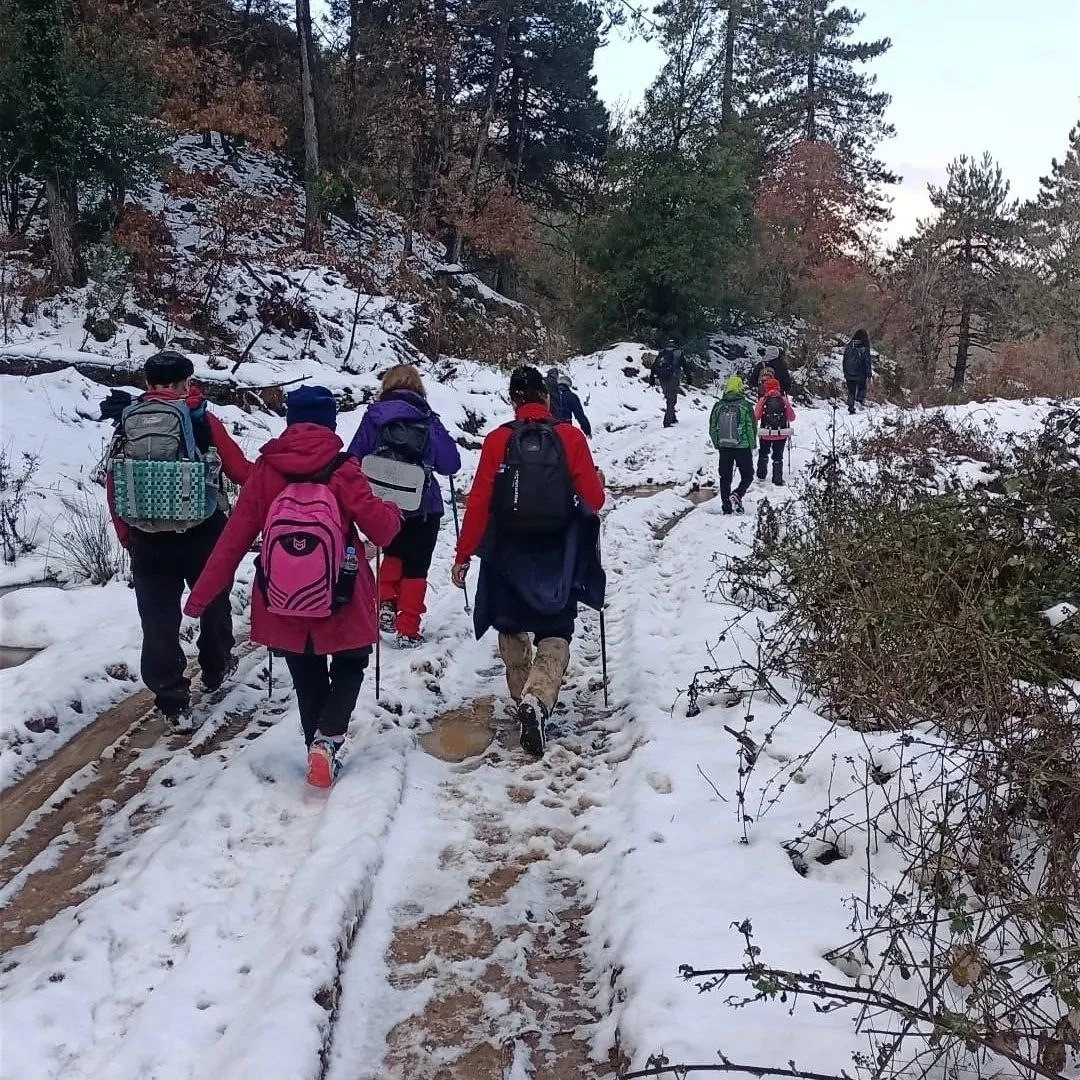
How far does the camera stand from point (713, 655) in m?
5.82

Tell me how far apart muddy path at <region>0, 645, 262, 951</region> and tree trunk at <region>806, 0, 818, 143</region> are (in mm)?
38309

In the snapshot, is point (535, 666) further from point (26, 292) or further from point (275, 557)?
point (26, 292)

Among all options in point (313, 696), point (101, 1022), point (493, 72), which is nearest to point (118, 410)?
point (313, 696)

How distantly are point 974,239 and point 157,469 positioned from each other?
3592 cm

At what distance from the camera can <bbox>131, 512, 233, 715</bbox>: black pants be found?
4.63 m

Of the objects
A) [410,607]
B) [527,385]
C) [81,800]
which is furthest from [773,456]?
[81,800]

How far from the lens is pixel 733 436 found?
1079cm


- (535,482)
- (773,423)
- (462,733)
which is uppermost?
(535,482)

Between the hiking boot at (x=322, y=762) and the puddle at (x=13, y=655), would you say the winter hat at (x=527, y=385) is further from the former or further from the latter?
the puddle at (x=13, y=655)

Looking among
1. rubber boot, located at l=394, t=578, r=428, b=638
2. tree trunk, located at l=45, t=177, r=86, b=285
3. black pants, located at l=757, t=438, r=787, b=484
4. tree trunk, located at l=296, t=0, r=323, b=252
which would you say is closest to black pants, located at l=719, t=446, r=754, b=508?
black pants, located at l=757, t=438, r=787, b=484

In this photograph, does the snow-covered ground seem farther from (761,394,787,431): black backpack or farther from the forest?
the forest

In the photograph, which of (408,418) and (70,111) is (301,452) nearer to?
(408,418)

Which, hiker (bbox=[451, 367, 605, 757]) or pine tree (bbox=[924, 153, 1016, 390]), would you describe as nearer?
hiker (bbox=[451, 367, 605, 757])

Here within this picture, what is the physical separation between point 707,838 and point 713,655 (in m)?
2.28
